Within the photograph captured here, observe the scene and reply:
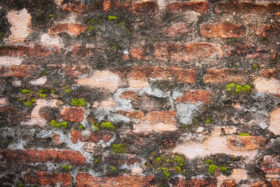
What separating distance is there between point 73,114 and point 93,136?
15 cm

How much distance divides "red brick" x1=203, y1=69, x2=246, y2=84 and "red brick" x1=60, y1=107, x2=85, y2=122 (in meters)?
0.64

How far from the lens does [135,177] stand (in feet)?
3.45

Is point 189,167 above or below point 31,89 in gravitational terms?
below

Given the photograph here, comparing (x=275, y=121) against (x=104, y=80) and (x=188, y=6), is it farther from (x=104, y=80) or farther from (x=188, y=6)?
(x=104, y=80)

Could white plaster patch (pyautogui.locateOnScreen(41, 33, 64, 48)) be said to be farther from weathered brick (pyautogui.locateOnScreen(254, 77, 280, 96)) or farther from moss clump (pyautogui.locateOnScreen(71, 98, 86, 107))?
weathered brick (pyautogui.locateOnScreen(254, 77, 280, 96))

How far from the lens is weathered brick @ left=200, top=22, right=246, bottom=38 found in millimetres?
1019

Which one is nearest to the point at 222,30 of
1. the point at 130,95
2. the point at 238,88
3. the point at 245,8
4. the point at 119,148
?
the point at 245,8

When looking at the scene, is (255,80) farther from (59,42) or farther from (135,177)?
(59,42)

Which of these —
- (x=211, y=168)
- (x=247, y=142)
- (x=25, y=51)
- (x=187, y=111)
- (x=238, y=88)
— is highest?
(x=25, y=51)

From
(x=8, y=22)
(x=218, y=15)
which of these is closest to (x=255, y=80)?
(x=218, y=15)

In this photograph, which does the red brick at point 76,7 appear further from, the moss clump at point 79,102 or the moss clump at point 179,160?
the moss clump at point 179,160

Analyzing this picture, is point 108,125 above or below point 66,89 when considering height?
below

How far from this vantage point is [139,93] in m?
1.06

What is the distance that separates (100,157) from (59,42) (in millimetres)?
622
